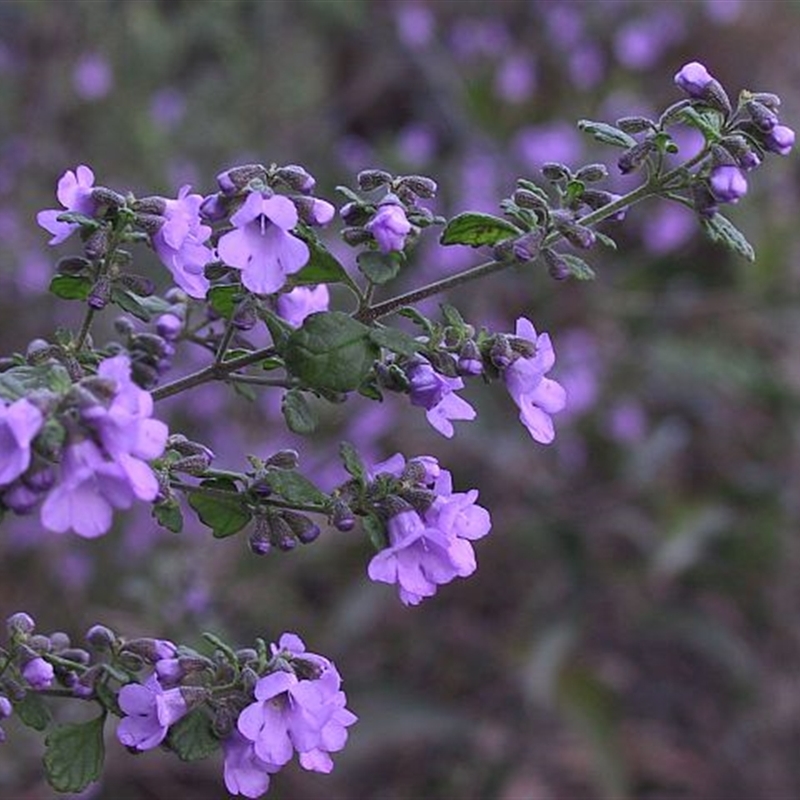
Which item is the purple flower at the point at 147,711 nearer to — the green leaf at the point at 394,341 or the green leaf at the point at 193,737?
the green leaf at the point at 193,737

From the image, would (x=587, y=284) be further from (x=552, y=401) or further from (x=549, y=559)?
(x=552, y=401)

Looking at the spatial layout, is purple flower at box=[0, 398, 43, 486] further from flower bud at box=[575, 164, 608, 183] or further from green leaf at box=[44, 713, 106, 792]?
flower bud at box=[575, 164, 608, 183]

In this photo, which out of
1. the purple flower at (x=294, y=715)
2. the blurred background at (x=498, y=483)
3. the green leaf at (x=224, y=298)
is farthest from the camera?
the blurred background at (x=498, y=483)

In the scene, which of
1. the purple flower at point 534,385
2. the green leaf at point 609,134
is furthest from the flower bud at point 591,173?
the purple flower at point 534,385

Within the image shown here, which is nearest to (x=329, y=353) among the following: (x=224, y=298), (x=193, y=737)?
(x=224, y=298)

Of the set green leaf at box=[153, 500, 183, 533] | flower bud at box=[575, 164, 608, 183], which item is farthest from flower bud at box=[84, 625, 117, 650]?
flower bud at box=[575, 164, 608, 183]

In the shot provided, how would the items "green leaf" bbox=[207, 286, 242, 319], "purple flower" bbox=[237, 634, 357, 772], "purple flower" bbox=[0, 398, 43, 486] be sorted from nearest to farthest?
1. "purple flower" bbox=[0, 398, 43, 486]
2. "purple flower" bbox=[237, 634, 357, 772]
3. "green leaf" bbox=[207, 286, 242, 319]
